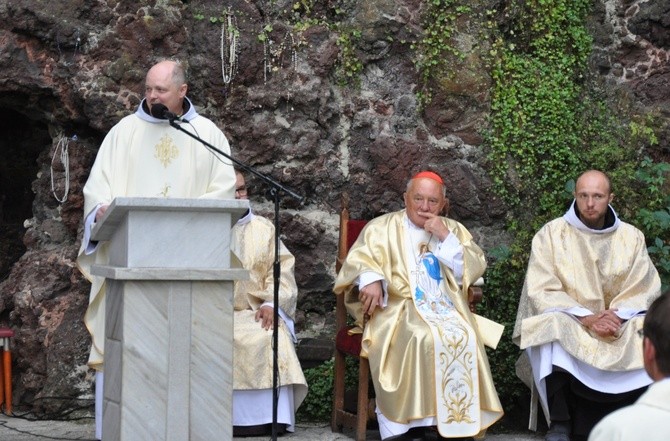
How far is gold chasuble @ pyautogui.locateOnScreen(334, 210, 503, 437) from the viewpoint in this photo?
6.51 meters

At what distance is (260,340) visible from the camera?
22.5ft

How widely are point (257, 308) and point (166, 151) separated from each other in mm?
1241

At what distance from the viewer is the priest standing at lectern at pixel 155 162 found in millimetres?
6316

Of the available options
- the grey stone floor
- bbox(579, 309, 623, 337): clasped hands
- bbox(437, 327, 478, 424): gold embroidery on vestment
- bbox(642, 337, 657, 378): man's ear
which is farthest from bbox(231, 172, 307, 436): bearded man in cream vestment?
bbox(642, 337, 657, 378): man's ear

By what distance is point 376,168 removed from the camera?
8.13 m

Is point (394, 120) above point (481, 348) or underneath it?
above

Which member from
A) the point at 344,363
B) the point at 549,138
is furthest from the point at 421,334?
the point at 549,138

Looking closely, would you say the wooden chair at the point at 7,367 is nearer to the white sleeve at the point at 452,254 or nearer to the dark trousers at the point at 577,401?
the white sleeve at the point at 452,254

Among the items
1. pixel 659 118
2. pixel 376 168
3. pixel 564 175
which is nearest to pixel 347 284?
pixel 376 168

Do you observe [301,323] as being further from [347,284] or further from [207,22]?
[207,22]

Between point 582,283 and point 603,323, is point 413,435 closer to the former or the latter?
point 603,323

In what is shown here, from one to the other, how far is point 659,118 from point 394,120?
6.72 feet

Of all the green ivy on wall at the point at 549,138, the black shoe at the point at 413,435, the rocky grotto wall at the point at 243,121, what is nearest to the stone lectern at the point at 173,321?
the black shoe at the point at 413,435

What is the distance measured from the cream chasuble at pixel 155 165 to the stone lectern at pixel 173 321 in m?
1.74
